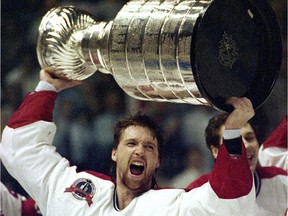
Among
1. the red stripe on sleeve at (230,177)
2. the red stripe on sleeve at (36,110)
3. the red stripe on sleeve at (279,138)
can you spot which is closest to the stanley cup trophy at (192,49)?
the red stripe on sleeve at (230,177)

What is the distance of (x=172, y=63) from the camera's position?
1.10 m

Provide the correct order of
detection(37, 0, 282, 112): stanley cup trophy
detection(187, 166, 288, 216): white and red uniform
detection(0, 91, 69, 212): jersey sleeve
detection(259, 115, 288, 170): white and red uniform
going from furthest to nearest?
detection(259, 115, 288, 170): white and red uniform
detection(187, 166, 288, 216): white and red uniform
detection(0, 91, 69, 212): jersey sleeve
detection(37, 0, 282, 112): stanley cup trophy

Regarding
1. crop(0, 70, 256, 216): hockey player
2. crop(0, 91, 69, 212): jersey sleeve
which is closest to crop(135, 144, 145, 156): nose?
crop(0, 70, 256, 216): hockey player

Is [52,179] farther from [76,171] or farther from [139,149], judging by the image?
[139,149]

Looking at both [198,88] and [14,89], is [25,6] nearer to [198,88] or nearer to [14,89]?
[14,89]

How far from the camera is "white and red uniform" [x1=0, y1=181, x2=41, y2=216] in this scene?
1.52 m

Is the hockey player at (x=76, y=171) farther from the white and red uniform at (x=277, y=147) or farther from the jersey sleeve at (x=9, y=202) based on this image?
the white and red uniform at (x=277, y=147)

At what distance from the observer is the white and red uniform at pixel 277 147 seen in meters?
1.81

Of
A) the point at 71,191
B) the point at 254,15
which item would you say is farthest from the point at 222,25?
the point at 71,191

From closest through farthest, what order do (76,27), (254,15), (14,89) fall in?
(254,15) < (76,27) < (14,89)

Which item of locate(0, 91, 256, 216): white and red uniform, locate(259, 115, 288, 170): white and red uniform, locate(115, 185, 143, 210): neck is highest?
locate(0, 91, 256, 216): white and red uniform

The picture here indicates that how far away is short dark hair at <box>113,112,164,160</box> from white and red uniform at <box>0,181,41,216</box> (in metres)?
0.27

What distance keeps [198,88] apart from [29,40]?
564mm

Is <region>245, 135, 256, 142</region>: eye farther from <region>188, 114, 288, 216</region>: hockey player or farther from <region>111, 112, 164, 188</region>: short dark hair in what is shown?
<region>111, 112, 164, 188</region>: short dark hair
